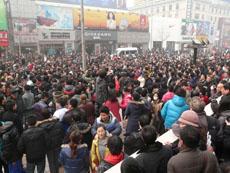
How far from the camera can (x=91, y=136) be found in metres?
5.01

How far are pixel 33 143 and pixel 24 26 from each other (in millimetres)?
30674

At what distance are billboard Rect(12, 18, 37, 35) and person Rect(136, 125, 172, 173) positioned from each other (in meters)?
31.5

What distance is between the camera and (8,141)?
4.61 meters

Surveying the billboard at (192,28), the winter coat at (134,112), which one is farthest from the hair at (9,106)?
the billboard at (192,28)

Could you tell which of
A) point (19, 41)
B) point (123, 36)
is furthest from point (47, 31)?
point (123, 36)

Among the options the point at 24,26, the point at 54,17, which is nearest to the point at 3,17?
the point at 24,26

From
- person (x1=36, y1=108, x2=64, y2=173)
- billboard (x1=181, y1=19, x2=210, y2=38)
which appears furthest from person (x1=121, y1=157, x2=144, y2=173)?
billboard (x1=181, y1=19, x2=210, y2=38)

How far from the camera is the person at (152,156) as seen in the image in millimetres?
2768

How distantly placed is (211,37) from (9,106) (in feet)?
227

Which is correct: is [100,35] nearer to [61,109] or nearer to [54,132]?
[61,109]

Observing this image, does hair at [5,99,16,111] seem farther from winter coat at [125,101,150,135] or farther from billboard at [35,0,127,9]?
billboard at [35,0,127,9]

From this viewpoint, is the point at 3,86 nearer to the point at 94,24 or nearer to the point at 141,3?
the point at 94,24

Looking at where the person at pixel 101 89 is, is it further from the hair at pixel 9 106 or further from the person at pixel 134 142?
the person at pixel 134 142

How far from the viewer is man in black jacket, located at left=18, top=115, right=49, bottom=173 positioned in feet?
14.5
